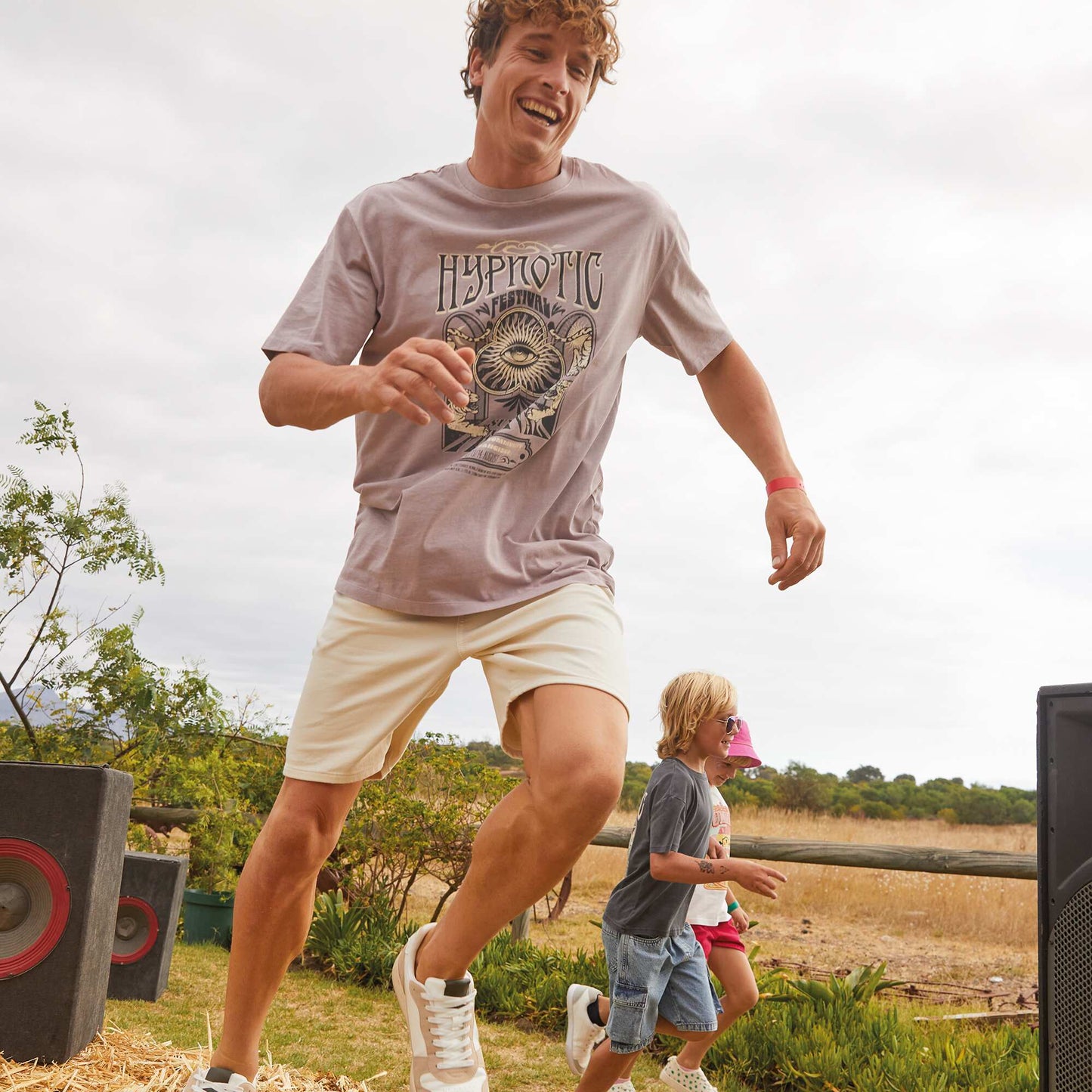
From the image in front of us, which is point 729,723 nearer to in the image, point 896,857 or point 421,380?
point 421,380

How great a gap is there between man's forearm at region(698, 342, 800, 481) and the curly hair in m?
0.67

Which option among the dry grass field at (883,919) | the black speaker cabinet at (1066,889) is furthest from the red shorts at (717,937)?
the dry grass field at (883,919)

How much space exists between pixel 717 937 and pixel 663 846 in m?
0.73

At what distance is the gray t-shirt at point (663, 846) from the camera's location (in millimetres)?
3473

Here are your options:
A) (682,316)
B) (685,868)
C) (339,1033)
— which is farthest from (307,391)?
(339,1033)

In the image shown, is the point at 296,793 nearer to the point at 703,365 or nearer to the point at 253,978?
the point at 253,978

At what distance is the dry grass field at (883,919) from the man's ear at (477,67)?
19.8ft

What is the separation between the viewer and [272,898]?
83.3 inches

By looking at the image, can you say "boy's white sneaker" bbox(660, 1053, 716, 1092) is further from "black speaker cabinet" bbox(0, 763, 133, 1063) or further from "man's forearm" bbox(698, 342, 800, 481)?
"man's forearm" bbox(698, 342, 800, 481)

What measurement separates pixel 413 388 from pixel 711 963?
2.97 m

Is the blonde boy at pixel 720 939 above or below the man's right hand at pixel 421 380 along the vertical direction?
below

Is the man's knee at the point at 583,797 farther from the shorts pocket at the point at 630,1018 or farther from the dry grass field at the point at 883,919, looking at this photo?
the dry grass field at the point at 883,919

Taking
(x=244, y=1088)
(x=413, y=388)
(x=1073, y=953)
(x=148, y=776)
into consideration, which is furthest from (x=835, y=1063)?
(x=148, y=776)

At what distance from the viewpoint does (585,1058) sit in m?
3.87
